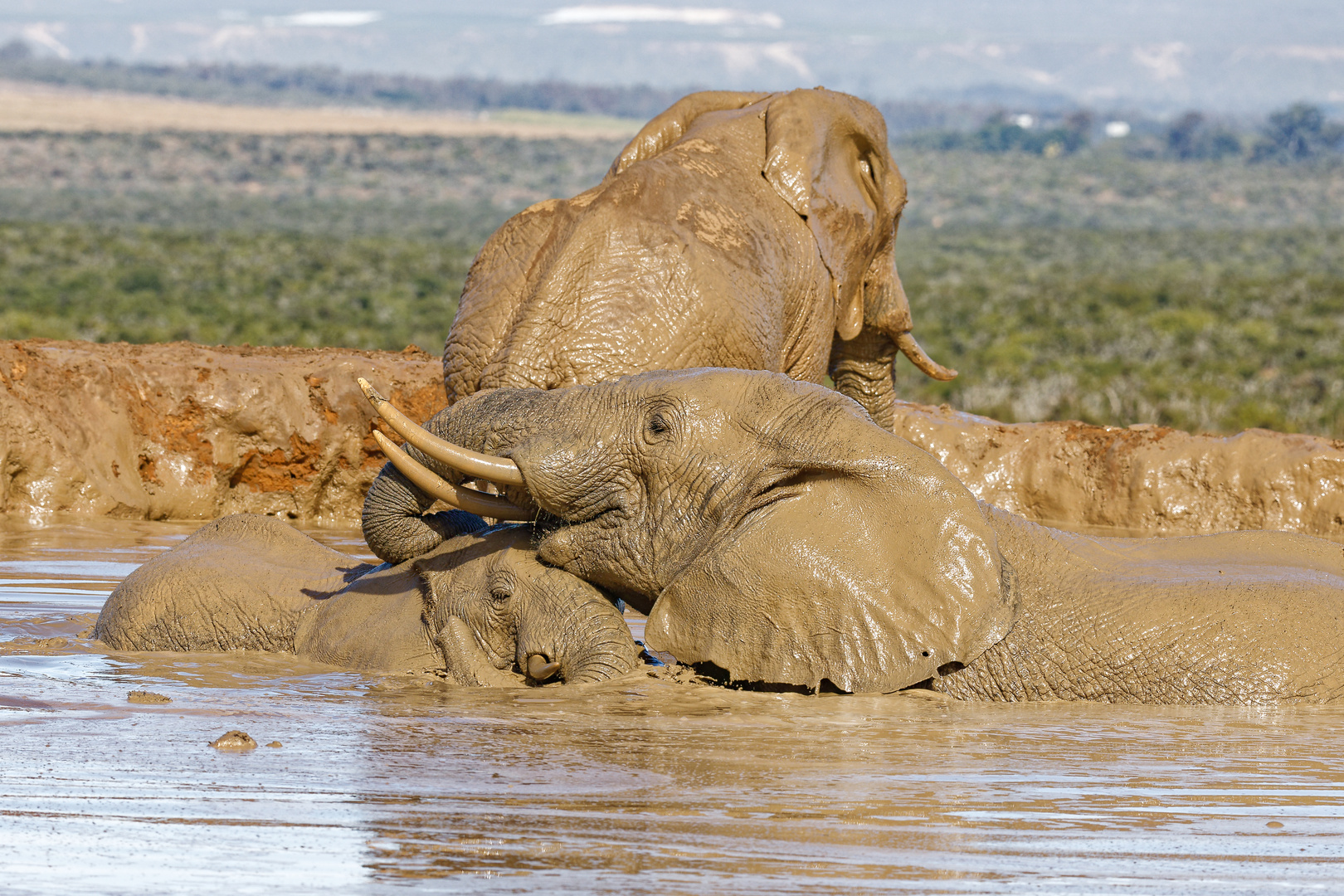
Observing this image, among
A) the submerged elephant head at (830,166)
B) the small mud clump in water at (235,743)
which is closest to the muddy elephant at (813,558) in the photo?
the small mud clump in water at (235,743)

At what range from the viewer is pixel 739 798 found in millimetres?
3854

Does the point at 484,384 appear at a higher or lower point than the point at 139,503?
higher

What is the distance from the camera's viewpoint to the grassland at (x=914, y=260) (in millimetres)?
27266

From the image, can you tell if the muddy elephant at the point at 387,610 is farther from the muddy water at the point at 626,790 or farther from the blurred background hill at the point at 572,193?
the blurred background hill at the point at 572,193

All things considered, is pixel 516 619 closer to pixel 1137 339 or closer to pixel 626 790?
pixel 626 790

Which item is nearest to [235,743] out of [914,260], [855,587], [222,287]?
[855,587]

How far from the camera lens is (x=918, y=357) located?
1040cm

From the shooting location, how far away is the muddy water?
3.27 meters

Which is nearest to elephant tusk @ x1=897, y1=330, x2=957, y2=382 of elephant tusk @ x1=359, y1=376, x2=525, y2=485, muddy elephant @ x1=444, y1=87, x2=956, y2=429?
muddy elephant @ x1=444, y1=87, x2=956, y2=429

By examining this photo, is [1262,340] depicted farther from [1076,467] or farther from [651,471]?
[651,471]

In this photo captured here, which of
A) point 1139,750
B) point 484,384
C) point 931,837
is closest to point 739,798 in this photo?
point 931,837

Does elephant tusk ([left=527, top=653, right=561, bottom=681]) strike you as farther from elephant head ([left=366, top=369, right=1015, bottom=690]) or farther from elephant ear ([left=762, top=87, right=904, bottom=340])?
elephant ear ([left=762, top=87, right=904, bottom=340])

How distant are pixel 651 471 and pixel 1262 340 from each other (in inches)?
1126

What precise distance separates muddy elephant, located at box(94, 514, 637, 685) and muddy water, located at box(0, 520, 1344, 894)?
0.13m
